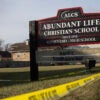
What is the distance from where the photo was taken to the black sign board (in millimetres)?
20000

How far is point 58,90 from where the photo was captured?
10195 millimetres

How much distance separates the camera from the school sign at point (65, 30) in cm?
2003

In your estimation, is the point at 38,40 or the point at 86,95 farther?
the point at 38,40

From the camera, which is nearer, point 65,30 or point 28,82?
point 28,82

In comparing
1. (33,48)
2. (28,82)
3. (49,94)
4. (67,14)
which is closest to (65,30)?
(67,14)

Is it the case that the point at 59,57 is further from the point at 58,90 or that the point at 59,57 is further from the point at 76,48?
the point at 58,90

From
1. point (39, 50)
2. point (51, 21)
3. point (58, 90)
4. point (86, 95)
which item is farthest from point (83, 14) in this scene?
point (58, 90)

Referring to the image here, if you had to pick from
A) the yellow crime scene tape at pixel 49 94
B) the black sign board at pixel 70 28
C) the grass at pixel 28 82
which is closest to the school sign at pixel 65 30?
the black sign board at pixel 70 28

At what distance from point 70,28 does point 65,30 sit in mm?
315

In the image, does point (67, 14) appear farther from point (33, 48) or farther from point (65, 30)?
point (33, 48)

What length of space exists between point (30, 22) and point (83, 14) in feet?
10.4

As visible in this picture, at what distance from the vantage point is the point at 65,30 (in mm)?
20594

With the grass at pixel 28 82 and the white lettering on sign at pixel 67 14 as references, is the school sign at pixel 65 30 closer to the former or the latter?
the white lettering on sign at pixel 67 14

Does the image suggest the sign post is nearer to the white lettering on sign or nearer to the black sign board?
the black sign board
